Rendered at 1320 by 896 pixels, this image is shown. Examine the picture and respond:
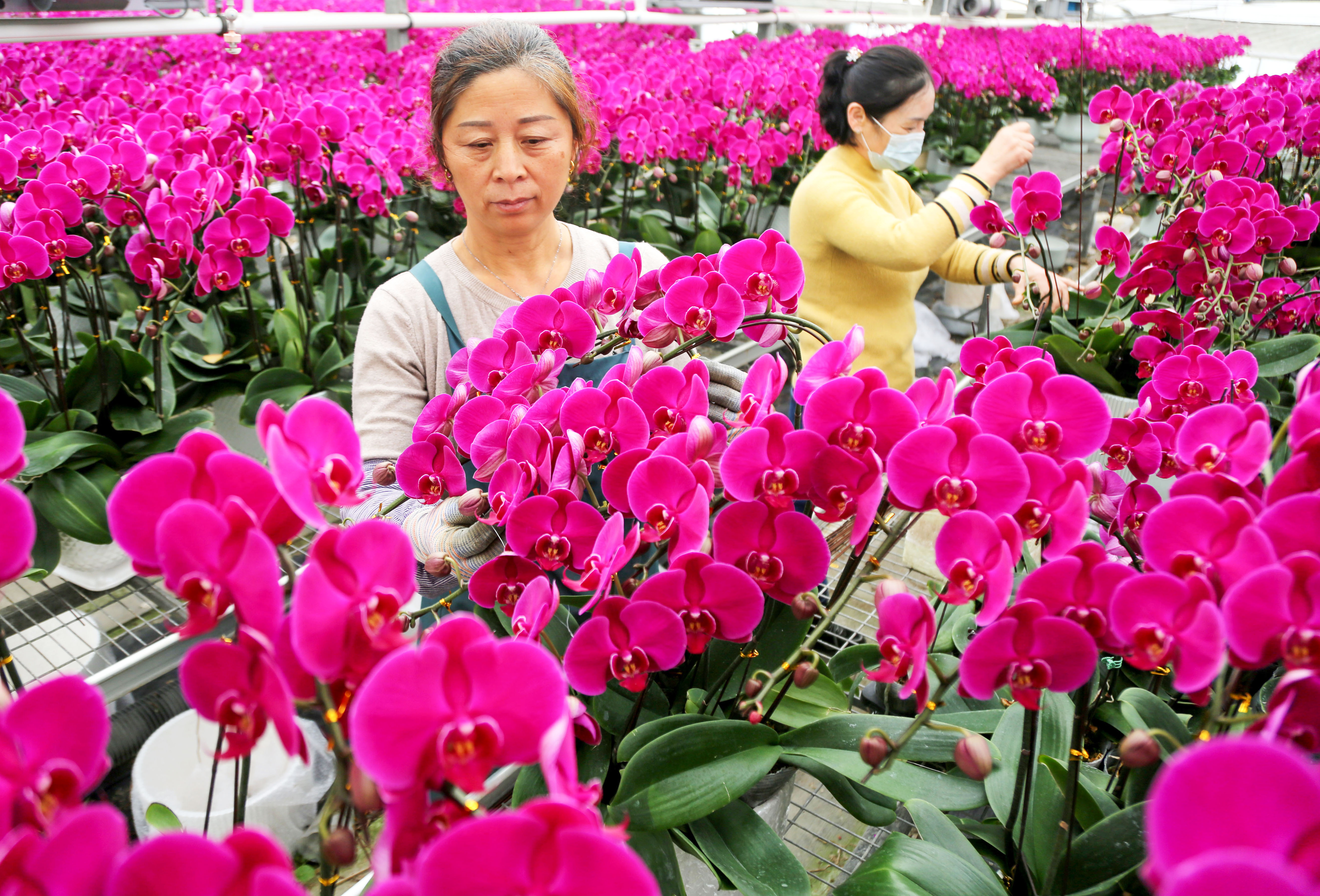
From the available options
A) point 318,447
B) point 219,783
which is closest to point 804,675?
point 318,447

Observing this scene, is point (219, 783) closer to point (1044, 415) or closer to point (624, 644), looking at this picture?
point (624, 644)

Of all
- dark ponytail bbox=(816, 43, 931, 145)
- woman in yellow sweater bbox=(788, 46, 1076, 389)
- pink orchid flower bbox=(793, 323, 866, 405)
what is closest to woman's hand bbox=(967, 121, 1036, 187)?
woman in yellow sweater bbox=(788, 46, 1076, 389)

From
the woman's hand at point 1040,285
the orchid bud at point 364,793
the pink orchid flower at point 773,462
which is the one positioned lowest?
the woman's hand at point 1040,285

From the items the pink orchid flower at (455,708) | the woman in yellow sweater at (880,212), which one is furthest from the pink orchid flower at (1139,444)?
the woman in yellow sweater at (880,212)

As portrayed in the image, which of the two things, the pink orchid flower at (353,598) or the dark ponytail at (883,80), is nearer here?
the pink orchid flower at (353,598)

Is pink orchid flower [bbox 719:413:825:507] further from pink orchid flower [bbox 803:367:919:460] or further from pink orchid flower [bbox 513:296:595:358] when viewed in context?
pink orchid flower [bbox 513:296:595:358]

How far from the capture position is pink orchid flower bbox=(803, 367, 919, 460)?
38 centimetres

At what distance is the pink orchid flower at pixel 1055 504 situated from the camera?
357 mm

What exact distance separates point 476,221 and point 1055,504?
0.75 m

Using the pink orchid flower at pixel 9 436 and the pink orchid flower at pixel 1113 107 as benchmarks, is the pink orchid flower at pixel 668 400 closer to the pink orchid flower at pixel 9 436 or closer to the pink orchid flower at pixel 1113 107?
the pink orchid flower at pixel 9 436

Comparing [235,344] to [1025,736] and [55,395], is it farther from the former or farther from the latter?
[1025,736]

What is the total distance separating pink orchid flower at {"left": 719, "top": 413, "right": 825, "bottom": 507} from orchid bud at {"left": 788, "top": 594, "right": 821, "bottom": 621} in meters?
0.04

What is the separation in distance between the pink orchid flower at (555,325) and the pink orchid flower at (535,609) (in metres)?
0.22

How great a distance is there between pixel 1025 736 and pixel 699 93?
202 centimetres
